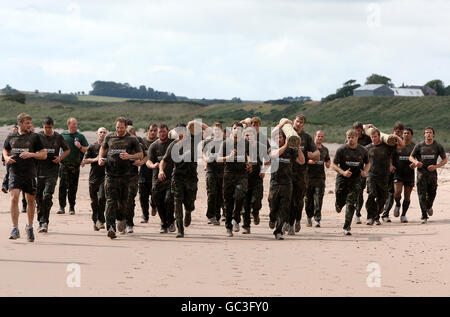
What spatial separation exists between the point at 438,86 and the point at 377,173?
15899 cm

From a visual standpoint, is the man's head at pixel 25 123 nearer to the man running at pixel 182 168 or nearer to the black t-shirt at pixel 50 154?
the black t-shirt at pixel 50 154

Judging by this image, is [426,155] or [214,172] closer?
[214,172]

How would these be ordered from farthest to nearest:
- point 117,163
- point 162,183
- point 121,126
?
point 162,183
point 117,163
point 121,126

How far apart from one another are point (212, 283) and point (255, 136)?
221 inches

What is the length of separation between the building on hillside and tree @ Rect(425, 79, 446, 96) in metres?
17.9

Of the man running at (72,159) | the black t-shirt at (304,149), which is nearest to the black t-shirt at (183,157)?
the black t-shirt at (304,149)

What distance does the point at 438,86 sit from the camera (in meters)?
172

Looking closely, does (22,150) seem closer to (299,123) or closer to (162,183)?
(162,183)

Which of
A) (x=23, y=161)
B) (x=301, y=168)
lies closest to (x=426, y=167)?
A: (x=301, y=168)

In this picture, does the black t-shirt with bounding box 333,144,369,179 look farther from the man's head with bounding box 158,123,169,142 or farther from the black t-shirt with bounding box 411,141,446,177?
the man's head with bounding box 158,123,169,142

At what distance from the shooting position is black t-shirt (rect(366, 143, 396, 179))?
18.2 m

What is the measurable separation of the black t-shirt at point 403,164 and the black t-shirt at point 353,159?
3129 millimetres

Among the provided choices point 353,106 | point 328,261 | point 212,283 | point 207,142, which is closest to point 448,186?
point 207,142

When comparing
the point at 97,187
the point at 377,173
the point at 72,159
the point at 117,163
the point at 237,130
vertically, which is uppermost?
the point at 237,130
